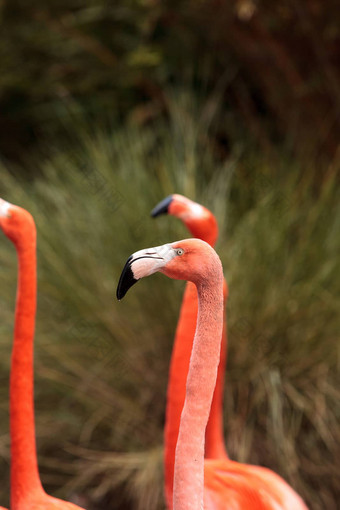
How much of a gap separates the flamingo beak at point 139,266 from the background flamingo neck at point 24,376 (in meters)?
A: 0.51

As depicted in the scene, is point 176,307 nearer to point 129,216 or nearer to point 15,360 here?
point 129,216

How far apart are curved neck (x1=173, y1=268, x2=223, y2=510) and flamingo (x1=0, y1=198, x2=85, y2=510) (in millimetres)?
422

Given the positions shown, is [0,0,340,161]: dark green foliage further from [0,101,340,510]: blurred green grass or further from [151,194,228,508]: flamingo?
[151,194,228,508]: flamingo

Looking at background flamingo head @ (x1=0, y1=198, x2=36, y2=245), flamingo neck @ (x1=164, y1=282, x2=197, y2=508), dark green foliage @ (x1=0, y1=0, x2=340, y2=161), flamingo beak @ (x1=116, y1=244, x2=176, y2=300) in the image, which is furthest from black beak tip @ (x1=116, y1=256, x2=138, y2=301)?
dark green foliage @ (x1=0, y1=0, x2=340, y2=161)

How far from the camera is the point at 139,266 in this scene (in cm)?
97

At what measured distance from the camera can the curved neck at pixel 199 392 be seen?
3.45ft

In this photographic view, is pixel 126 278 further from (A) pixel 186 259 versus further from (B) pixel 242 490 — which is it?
(B) pixel 242 490

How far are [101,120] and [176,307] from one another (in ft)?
7.05

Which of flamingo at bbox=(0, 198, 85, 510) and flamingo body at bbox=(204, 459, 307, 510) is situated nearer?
flamingo at bbox=(0, 198, 85, 510)

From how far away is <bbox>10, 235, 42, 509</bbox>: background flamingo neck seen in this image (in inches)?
55.6

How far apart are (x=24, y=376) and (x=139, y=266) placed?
0.60 m

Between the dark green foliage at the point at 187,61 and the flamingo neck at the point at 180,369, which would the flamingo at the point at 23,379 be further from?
the dark green foliage at the point at 187,61

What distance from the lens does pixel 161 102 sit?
14.6 ft

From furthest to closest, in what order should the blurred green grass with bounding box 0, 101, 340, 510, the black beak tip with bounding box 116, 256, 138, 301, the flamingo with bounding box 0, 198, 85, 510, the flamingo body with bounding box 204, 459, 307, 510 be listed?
1. the blurred green grass with bounding box 0, 101, 340, 510
2. the flamingo body with bounding box 204, 459, 307, 510
3. the flamingo with bounding box 0, 198, 85, 510
4. the black beak tip with bounding box 116, 256, 138, 301
